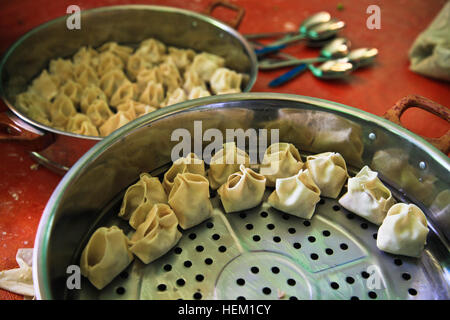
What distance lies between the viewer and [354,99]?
154 centimetres

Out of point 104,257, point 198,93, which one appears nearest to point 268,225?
point 104,257

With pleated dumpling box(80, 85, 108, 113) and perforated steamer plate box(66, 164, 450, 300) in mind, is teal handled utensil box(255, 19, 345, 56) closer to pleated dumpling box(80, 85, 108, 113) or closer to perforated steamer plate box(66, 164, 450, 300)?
pleated dumpling box(80, 85, 108, 113)

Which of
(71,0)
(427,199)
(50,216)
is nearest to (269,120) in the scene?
(427,199)

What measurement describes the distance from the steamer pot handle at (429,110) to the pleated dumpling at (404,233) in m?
0.16

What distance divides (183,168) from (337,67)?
84 centimetres

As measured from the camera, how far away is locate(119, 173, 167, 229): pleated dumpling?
958mm

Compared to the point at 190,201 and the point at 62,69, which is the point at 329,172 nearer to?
the point at 190,201

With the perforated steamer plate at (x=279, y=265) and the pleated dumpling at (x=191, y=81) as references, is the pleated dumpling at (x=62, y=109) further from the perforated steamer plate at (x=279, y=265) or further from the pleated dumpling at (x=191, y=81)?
the perforated steamer plate at (x=279, y=265)

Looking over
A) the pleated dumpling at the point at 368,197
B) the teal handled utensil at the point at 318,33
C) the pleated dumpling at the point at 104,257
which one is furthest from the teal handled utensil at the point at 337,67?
the pleated dumpling at the point at 104,257

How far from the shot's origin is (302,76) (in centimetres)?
164

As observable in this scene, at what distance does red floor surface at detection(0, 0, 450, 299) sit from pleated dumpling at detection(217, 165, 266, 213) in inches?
19.8

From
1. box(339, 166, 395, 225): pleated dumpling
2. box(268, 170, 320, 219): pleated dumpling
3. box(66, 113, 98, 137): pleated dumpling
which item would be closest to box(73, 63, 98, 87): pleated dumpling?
box(66, 113, 98, 137): pleated dumpling

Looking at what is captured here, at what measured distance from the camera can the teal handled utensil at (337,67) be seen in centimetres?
158

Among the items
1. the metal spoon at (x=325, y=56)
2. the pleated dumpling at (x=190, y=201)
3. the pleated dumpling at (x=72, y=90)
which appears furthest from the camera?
the metal spoon at (x=325, y=56)
